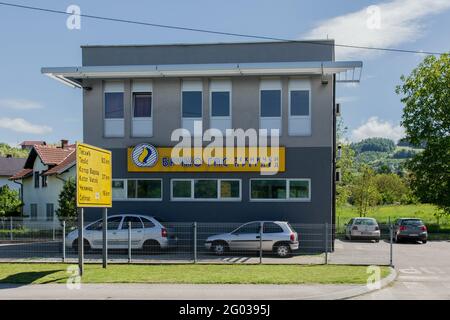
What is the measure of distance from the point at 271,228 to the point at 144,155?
650 centimetres

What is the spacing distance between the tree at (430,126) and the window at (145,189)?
22.3 metres

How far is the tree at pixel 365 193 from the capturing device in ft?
139

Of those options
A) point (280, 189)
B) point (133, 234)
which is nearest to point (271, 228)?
point (280, 189)

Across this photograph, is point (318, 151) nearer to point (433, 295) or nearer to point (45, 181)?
point (433, 295)

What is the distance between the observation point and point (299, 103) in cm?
2278

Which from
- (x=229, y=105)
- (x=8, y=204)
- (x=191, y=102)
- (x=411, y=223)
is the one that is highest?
(x=191, y=102)

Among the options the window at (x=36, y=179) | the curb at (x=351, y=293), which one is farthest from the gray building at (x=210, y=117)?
the window at (x=36, y=179)

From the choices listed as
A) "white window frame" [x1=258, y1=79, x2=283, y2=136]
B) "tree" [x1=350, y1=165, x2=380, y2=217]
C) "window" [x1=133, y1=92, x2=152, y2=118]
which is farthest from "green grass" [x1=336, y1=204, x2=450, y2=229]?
"window" [x1=133, y1=92, x2=152, y2=118]

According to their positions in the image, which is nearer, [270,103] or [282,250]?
[282,250]

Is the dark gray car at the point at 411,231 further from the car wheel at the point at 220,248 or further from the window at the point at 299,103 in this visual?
the car wheel at the point at 220,248

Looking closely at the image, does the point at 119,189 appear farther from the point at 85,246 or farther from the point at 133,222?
the point at 85,246

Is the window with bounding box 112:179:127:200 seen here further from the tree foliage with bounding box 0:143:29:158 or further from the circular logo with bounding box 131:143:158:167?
the tree foliage with bounding box 0:143:29:158
